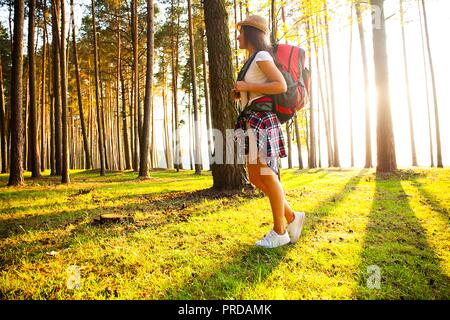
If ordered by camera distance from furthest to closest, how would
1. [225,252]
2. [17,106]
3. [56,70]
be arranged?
1. [56,70]
2. [17,106]
3. [225,252]

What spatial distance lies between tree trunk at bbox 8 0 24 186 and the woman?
9.44m

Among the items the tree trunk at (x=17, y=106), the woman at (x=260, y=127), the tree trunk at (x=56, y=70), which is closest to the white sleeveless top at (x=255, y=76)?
the woman at (x=260, y=127)

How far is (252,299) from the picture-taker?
2.00 metres

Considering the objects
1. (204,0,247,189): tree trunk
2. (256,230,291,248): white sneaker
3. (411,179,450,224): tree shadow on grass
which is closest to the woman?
(256,230,291,248): white sneaker

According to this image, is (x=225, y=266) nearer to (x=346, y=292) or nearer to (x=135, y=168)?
(x=346, y=292)

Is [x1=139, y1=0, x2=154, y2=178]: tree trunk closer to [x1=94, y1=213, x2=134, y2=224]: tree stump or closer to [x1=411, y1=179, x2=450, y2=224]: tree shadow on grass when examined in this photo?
Result: [x1=94, y1=213, x2=134, y2=224]: tree stump

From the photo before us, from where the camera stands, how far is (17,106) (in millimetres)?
9430

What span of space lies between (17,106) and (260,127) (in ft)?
32.7

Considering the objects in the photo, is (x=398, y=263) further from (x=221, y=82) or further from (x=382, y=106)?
(x=382, y=106)

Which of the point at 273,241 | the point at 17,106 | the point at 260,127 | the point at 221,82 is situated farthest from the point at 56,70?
the point at 273,241

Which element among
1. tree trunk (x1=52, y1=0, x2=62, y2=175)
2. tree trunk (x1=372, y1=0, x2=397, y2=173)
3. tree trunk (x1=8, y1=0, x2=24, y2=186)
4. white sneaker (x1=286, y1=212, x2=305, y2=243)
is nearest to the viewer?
white sneaker (x1=286, y1=212, x2=305, y2=243)

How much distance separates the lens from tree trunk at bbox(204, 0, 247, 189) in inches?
249

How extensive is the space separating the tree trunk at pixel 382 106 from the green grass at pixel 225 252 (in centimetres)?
470

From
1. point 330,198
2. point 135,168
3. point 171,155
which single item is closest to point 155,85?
point 171,155
